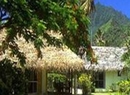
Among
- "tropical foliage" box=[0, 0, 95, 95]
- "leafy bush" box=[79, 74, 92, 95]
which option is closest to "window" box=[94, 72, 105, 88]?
"leafy bush" box=[79, 74, 92, 95]

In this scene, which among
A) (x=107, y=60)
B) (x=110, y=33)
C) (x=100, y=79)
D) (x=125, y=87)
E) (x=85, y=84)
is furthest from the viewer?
(x=110, y=33)

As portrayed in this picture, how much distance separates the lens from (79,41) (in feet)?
44.0

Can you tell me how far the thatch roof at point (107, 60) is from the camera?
37.3m

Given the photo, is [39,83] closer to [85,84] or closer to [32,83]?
[32,83]

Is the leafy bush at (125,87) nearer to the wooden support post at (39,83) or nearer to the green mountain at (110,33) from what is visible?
the wooden support post at (39,83)

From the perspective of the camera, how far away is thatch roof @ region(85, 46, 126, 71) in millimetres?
37312

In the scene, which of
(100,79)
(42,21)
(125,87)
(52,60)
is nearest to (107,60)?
(100,79)

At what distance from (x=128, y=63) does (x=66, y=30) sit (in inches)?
190

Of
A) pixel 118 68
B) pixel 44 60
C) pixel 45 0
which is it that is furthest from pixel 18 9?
pixel 118 68

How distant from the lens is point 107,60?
38344mm

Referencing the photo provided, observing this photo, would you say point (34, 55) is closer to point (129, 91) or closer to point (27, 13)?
point (129, 91)

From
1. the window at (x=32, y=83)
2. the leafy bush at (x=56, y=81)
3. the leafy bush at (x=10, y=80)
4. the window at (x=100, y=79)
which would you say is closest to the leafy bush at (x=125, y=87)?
the leafy bush at (x=10, y=80)

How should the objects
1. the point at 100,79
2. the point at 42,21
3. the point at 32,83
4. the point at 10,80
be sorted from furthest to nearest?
1. the point at 100,79
2. the point at 32,83
3. the point at 10,80
4. the point at 42,21

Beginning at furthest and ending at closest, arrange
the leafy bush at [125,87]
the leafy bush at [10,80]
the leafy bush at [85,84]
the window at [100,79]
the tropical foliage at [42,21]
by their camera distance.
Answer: the window at [100,79]
the leafy bush at [85,84]
the leafy bush at [10,80]
the leafy bush at [125,87]
the tropical foliage at [42,21]
